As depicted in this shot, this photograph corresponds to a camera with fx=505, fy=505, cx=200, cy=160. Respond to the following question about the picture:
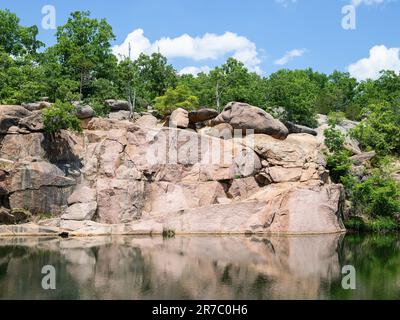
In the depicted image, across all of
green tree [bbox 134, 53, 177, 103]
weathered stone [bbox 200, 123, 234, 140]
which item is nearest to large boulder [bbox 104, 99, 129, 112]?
green tree [bbox 134, 53, 177, 103]

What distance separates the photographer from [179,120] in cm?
4162

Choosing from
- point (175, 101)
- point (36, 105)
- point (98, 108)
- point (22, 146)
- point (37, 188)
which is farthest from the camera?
point (175, 101)

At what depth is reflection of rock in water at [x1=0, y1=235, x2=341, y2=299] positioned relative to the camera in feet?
54.0

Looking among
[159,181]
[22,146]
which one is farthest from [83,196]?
[22,146]

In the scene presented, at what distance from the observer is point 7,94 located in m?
42.3

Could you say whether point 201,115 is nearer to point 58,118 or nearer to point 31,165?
point 58,118

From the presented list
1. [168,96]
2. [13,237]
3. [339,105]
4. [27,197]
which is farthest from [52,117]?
[339,105]

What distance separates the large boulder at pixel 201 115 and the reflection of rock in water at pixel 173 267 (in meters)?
15.1

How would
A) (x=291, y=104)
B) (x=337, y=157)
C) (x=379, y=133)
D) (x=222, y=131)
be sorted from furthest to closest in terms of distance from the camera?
(x=291, y=104)
(x=379, y=133)
(x=222, y=131)
(x=337, y=157)

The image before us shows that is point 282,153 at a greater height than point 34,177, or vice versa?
point 282,153

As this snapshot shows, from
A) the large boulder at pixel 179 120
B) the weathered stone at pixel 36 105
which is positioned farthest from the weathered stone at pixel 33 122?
the large boulder at pixel 179 120

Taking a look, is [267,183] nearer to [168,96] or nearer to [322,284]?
[168,96]

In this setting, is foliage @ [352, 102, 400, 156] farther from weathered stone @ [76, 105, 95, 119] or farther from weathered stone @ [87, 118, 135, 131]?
weathered stone @ [76, 105, 95, 119]

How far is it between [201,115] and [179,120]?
2.42 m
